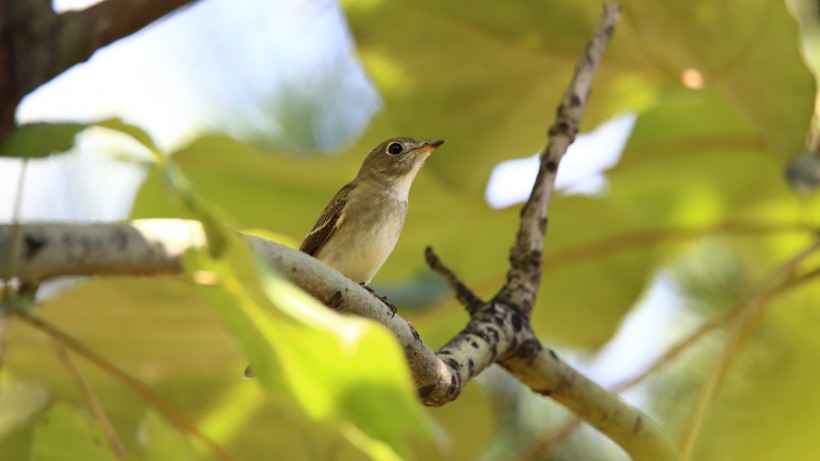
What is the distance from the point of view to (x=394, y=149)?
13.2 feet

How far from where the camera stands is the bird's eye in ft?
13.1

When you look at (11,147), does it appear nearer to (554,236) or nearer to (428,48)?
(428,48)

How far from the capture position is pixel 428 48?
148 inches

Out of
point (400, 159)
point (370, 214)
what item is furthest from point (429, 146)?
point (370, 214)

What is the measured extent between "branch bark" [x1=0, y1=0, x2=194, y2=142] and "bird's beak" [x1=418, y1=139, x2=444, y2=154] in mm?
1614

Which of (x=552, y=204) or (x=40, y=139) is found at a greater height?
(x=552, y=204)

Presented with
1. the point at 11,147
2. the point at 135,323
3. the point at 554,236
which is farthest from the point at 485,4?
the point at 11,147

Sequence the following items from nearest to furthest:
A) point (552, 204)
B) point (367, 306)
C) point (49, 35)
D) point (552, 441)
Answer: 1. point (367, 306)
2. point (49, 35)
3. point (552, 441)
4. point (552, 204)

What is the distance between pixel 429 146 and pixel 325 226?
0.50m

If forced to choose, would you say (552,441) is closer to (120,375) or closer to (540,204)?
(540,204)

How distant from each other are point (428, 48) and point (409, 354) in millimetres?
2115

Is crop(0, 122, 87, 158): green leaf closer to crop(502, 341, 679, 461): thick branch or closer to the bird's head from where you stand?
crop(502, 341, 679, 461): thick branch

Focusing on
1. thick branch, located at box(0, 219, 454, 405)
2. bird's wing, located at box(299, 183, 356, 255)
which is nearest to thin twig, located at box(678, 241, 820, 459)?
bird's wing, located at box(299, 183, 356, 255)

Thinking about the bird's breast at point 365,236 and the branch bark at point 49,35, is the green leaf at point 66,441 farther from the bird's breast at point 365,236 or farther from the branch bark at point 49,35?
the bird's breast at point 365,236
